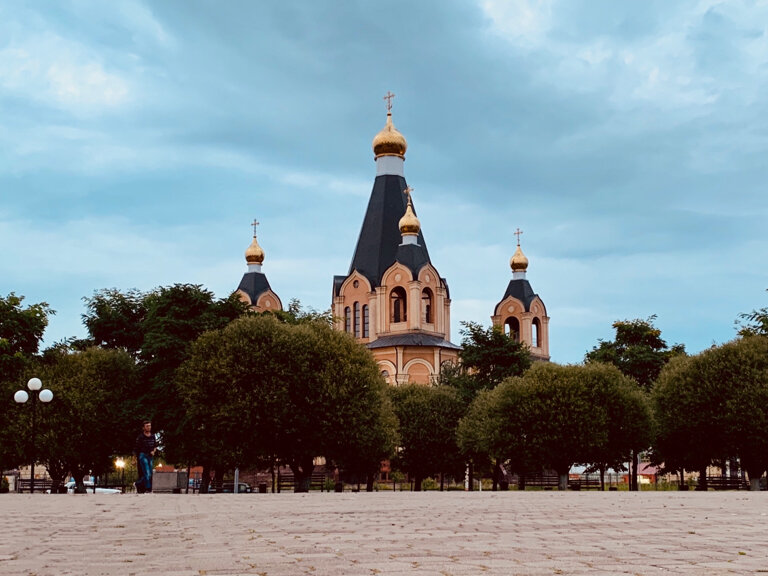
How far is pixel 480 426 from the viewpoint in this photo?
158 feet

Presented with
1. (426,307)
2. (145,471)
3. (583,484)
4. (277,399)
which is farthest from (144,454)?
(426,307)

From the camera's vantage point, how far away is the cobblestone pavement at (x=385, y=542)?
762cm

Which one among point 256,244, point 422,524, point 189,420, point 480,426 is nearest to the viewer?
point 422,524

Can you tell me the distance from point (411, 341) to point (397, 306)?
14.4 ft

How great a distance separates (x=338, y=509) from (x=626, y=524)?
5777 millimetres

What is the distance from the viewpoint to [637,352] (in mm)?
65062

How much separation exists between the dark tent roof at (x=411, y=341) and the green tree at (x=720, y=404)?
102ft

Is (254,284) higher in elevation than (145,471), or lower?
higher

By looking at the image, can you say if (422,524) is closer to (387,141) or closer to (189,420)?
(189,420)

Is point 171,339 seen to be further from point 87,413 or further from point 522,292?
point 522,292

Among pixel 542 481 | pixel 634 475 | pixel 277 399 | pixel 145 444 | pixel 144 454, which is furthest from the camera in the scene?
pixel 542 481

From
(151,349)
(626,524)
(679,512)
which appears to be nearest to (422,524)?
(626,524)

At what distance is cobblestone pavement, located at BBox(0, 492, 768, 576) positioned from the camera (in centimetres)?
762

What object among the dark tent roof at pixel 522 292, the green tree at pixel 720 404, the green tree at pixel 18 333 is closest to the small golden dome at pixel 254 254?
the dark tent roof at pixel 522 292
